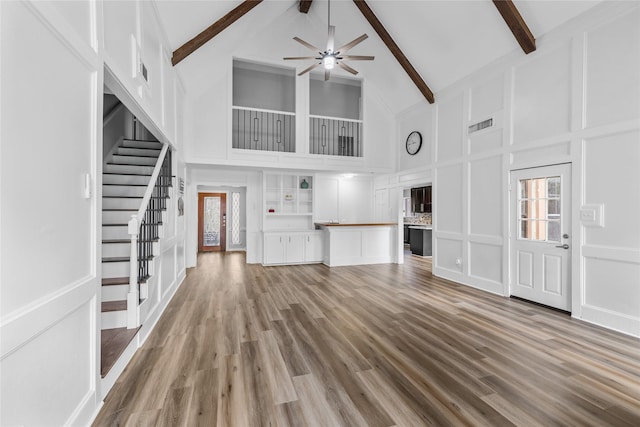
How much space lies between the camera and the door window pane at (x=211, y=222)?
32.2 feet

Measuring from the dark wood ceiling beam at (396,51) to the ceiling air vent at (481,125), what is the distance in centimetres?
128

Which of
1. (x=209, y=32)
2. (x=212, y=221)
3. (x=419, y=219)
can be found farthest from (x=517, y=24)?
(x=212, y=221)

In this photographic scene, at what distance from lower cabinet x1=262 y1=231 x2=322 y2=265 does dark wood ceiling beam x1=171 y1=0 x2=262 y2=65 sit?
3.88 meters

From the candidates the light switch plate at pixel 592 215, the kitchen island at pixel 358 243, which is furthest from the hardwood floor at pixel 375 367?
the kitchen island at pixel 358 243

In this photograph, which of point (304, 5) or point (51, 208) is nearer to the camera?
point (51, 208)

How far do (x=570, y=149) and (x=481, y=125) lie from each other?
4.82ft

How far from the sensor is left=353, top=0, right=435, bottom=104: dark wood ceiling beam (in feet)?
18.9

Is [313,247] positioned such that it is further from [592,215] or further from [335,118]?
[592,215]

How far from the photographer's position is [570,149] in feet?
11.9

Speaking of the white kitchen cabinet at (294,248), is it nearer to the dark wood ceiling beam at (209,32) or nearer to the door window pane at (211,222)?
the door window pane at (211,222)

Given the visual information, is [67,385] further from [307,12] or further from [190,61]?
[307,12]

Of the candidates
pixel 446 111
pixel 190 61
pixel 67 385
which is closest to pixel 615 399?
pixel 67 385

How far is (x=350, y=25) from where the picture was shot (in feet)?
21.1

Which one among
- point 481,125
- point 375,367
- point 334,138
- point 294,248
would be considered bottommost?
point 375,367
